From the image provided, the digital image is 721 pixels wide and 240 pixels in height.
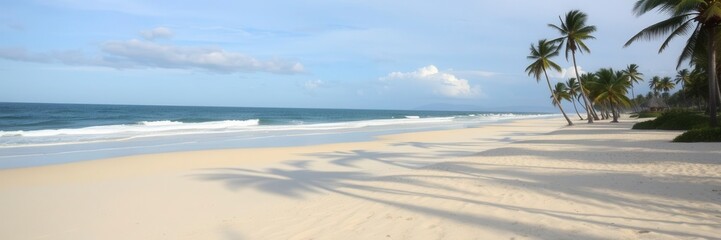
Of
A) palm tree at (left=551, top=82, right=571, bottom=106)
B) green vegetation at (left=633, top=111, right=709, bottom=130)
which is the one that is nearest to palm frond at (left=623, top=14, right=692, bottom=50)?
green vegetation at (left=633, top=111, right=709, bottom=130)

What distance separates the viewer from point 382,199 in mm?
6703

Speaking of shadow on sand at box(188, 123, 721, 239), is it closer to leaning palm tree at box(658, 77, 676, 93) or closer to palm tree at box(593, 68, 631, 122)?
palm tree at box(593, 68, 631, 122)

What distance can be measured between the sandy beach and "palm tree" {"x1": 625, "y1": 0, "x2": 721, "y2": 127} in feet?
20.6

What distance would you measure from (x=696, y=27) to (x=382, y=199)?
16502mm

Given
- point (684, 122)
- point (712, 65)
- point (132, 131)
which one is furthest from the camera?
point (132, 131)

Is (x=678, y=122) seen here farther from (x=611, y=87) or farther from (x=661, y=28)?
(x=611, y=87)

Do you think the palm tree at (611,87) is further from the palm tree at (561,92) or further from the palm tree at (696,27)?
the palm tree at (696,27)

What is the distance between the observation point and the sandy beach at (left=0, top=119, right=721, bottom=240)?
196 inches

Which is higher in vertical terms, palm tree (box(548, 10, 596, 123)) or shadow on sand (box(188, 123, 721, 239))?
palm tree (box(548, 10, 596, 123))

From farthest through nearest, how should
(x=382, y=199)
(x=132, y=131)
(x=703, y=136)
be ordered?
(x=132, y=131) → (x=703, y=136) → (x=382, y=199)

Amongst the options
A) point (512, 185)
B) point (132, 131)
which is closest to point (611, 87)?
point (512, 185)

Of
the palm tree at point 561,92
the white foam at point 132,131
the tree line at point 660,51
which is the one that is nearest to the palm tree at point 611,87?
the tree line at point 660,51

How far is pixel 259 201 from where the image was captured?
7125mm

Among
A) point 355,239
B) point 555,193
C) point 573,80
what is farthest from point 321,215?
point 573,80
